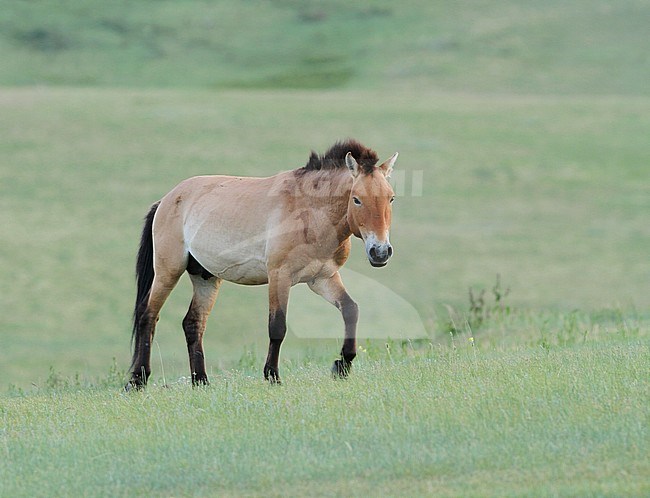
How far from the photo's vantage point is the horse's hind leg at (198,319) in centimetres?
1038

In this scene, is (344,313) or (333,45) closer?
(344,313)

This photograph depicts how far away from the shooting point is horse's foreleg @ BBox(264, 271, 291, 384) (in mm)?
9328

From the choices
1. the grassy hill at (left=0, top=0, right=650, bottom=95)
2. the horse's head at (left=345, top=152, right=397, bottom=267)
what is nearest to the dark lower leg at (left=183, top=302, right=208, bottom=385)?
the horse's head at (left=345, top=152, right=397, bottom=267)

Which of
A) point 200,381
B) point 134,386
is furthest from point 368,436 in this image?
point 134,386

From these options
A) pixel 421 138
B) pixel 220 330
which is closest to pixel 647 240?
pixel 421 138

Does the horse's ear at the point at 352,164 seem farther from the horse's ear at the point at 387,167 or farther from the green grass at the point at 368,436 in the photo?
the green grass at the point at 368,436

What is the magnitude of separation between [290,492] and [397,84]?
55499 millimetres

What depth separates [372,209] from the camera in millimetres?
8812

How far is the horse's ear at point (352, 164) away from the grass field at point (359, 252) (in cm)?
93

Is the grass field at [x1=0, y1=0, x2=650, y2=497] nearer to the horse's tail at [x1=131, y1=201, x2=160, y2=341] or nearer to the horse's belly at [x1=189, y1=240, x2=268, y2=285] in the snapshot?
the horse's belly at [x1=189, y1=240, x2=268, y2=285]

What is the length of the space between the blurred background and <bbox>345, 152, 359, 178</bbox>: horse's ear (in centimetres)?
110

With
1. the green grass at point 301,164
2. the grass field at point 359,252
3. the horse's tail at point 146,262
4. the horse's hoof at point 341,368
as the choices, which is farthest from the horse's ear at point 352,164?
the green grass at point 301,164

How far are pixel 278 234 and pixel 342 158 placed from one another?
85 centimetres

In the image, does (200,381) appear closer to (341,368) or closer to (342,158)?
(341,368)
